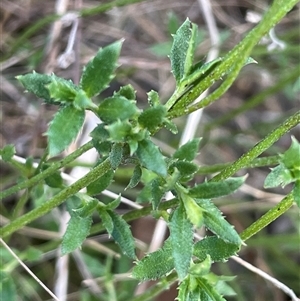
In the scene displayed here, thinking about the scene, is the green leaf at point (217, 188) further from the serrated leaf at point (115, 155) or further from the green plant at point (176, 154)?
the serrated leaf at point (115, 155)

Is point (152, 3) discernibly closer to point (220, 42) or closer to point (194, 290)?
point (220, 42)

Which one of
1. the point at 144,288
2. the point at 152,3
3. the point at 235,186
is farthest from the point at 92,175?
the point at 152,3

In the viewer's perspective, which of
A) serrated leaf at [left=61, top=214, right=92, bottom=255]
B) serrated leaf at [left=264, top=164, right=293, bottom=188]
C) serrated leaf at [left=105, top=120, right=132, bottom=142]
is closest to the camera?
serrated leaf at [left=105, top=120, right=132, bottom=142]

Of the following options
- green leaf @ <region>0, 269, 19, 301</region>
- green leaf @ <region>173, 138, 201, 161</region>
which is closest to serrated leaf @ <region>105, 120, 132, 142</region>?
green leaf @ <region>173, 138, 201, 161</region>

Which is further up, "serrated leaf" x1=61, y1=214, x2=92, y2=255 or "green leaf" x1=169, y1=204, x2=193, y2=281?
"serrated leaf" x1=61, y1=214, x2=92, y2=255

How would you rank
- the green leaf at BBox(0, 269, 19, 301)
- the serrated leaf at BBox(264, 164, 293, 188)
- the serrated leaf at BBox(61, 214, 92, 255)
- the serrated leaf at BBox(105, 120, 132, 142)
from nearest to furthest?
the serrated leaf at BBox(105, 120, 132, 142)
the serrated leaf at BBox(264, 164, 293, 188)
the serrated leaf at BBox(61, 214, 92, 255)
the green leaf at BBox(0, 269, 19, 301)

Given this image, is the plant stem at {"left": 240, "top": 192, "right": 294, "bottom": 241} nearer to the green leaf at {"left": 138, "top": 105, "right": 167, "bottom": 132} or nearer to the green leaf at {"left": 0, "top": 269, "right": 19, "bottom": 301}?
the green leaf at {"left": 138, "top": 105, "right": 167, "bottom": 132}

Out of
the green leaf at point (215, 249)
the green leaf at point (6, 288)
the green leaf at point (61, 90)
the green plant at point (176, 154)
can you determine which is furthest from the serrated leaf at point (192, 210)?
the green leaf at point (6, 288)

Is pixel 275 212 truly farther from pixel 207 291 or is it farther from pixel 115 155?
pixel 115 155
